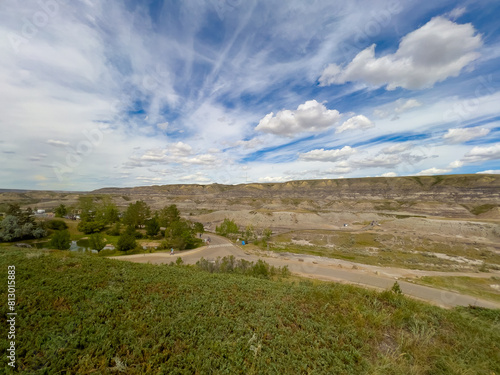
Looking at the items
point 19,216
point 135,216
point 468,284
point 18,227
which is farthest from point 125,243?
point 468,284

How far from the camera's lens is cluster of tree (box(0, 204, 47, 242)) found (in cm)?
3958

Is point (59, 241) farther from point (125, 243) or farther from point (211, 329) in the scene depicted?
point (211, 329)

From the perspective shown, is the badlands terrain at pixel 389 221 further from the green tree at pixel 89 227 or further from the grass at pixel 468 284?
the green tree at pixel 89 227

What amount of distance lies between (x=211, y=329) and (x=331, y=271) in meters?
27.3

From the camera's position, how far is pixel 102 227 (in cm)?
5516

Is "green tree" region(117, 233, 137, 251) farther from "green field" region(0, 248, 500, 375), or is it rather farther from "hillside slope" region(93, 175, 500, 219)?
"hillside slope" region(93, 175, 500, 219)

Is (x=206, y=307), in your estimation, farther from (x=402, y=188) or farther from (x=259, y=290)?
(x=402, y=188)

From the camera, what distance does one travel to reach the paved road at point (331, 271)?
20234 millimetres

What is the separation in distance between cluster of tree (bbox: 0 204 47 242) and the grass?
6717 cm

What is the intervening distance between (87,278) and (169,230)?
41171 mm

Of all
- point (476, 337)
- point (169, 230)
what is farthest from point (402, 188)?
point (476, 337)

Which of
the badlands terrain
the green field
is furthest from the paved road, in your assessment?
the green field

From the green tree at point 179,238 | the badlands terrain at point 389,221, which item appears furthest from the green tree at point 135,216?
the badlands terrain at point 389,221

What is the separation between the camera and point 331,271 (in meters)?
28.8
